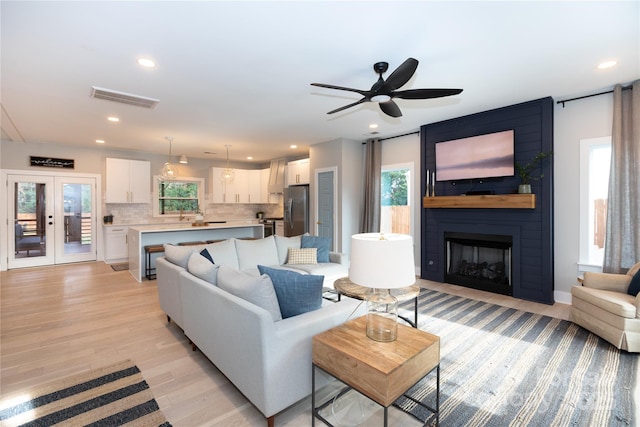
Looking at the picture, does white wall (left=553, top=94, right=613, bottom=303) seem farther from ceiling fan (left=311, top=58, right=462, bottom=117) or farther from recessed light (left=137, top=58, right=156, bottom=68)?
recessed light (left=137, top=58, right=156, bottom=68)

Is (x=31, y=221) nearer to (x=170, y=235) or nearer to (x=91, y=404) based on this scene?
(x=170, y=235)

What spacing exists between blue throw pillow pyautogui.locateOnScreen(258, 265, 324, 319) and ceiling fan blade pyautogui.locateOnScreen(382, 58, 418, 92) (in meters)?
1.72

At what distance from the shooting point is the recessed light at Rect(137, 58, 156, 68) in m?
2.77

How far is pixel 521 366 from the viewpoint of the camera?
2.45 metres

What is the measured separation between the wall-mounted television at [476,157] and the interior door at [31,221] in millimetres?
8129

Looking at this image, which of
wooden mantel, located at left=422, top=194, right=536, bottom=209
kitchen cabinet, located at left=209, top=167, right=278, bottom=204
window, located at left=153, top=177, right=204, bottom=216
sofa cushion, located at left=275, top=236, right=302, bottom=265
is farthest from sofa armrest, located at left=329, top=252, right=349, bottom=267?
window, located at left=153, top=177, right=204, bottom=216

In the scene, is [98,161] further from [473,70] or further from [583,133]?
[583,133]

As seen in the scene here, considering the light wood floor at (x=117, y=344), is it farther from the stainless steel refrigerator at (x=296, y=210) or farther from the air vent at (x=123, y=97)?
the stainless steel refrigerator at (x=296, y=210)

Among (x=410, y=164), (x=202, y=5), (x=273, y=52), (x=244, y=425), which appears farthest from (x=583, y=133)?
(x=244, y=425)

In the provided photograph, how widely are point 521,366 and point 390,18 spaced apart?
9.78ft

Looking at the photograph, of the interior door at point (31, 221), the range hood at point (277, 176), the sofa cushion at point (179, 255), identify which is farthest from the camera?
the range hood at point (277, 176)

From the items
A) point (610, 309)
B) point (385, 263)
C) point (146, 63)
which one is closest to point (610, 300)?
point (610, 309)

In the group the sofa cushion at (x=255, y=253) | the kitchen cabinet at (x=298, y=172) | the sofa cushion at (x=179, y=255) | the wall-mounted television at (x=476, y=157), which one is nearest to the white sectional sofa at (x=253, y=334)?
the sofa cushion at (x=179, y=255)

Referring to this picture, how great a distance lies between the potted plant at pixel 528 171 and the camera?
3.92m
